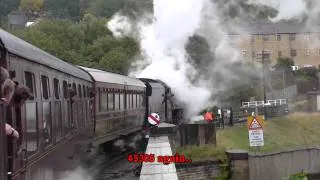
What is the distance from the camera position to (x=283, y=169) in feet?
47.2

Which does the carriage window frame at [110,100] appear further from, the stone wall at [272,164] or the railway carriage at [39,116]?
the railway carriage at [39,116]

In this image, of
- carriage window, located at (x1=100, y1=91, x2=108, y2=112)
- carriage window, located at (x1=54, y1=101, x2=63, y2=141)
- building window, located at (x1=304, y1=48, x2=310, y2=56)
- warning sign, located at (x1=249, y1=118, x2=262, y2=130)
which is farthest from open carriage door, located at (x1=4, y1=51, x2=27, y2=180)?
building window, located at (x1=304, y1=48, x2=310, y2=56)

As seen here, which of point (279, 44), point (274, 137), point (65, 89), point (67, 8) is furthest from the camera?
point (67, 8)

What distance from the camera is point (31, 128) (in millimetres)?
6672

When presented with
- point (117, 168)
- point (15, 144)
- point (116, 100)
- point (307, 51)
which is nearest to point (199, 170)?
point (117, 168)

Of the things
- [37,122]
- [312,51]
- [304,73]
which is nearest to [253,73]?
[304,73]

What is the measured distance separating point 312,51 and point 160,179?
270ft

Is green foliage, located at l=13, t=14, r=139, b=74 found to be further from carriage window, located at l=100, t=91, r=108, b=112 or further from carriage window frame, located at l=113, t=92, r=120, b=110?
carriage window, located at l=100, t=91, r=108, b=112

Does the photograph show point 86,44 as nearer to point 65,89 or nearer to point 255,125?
point 255,125

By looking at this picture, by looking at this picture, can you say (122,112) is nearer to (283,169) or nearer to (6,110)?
(283,169)

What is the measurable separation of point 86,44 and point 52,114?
63943mm

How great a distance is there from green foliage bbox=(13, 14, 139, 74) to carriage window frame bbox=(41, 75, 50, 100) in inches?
1933

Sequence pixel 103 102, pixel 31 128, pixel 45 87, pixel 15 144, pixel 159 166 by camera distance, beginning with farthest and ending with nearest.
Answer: pixel 103 102
pixel 159 166
pixel 45 87
pixel 31 128
pixel 15 144

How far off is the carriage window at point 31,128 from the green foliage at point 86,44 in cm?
5034
